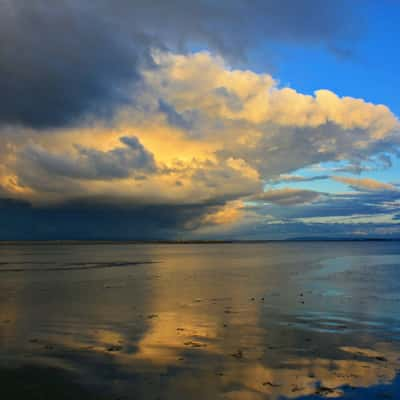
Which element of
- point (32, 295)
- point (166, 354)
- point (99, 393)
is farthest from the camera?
point (32, 295)

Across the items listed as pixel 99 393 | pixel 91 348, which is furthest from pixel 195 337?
pixel 99 393

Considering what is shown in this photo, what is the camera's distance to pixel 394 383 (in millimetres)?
11641

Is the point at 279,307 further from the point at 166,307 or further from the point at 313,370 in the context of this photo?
the point at 313,370

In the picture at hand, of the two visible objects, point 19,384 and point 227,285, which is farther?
point 227,285

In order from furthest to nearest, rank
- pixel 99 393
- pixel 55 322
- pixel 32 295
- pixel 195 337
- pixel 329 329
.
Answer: pixel 32 295 → pixel 55 322 → pixel 329 329 → pixel 195 337 → pixel 99 393

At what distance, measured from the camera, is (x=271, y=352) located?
14.9 m

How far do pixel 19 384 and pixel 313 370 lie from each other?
28.1 ft

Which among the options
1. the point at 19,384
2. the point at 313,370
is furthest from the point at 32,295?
the point at 313,370

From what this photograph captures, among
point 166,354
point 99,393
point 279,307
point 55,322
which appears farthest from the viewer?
point 279,307

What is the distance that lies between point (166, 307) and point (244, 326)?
7.31 metres

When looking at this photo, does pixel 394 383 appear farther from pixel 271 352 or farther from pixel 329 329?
pixel 329 329

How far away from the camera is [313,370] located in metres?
12.8

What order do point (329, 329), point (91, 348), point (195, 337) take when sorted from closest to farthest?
1. point (91, 348)
2. point (195, 337)
3. point (329, 329)

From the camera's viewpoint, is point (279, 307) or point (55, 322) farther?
point (279, 307)
